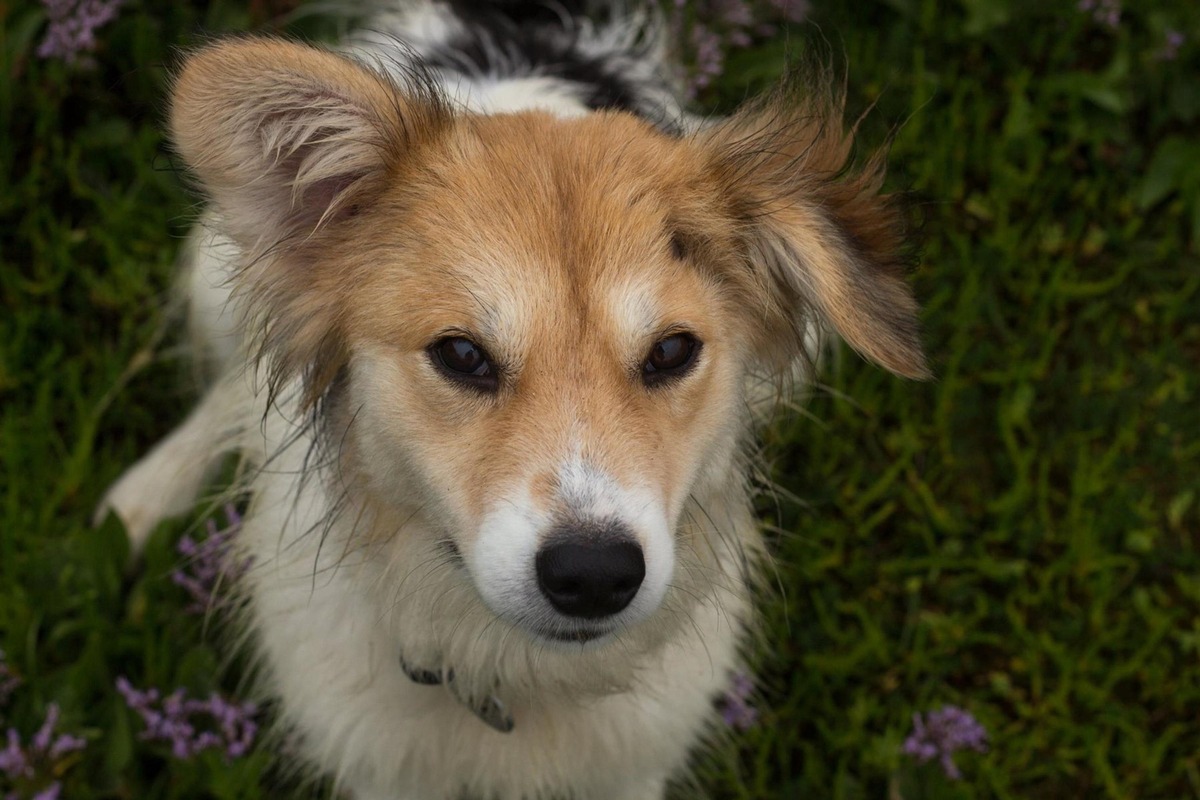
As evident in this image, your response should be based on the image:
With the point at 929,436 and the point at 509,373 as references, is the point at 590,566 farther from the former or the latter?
the point at 929,436

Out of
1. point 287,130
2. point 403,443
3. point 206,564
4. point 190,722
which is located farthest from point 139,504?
point 287,130

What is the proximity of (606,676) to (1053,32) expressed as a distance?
3.35m

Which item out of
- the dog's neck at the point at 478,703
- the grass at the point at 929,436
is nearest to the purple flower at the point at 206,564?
the grass at the point at 929,436

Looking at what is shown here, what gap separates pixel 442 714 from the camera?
9.14ft

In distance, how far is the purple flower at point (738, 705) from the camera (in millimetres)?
3406

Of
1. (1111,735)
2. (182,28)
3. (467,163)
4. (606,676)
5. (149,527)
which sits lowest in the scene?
(149,527)

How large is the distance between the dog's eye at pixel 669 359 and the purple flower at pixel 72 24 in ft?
9.12

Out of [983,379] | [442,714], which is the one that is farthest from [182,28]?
[983,379]

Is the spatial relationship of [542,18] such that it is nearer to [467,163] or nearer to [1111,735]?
[467,163]

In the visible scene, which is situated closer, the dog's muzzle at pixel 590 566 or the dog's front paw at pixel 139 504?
the dog's muzzle at pixel 590 566

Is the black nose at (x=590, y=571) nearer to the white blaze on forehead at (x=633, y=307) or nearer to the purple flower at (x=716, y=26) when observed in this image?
the white blaze on forehead at (x=633, y=307)

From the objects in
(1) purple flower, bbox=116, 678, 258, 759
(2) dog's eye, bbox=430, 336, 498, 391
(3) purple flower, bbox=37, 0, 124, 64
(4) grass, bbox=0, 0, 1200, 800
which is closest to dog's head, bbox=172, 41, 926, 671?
(2) dog's eye, bbox=430, 336, 498, 391

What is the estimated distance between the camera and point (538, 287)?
2.10 meters

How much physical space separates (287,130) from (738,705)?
211 cm
